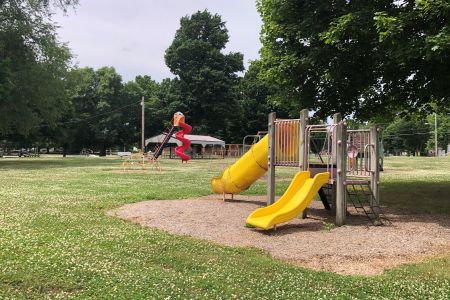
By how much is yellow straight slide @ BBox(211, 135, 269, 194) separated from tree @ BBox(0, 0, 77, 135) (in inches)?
1107

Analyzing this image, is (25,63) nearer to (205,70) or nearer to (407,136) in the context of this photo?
(205,70)

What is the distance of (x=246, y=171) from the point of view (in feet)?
49.7

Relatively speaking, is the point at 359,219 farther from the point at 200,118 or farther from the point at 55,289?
the point at 200,118

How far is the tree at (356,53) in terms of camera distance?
38.1ft

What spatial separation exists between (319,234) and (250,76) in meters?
80.1

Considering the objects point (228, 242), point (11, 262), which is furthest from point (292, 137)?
point (11, 262)

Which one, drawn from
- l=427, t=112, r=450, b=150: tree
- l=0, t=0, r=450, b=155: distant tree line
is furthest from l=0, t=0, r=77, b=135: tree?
l=427, t=112, r=450, b=150: tree

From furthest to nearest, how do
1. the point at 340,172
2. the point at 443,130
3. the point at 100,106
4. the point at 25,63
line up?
1. the point at 443,130
2. the point at 100,106
3. the point at 25,63
4. the point at 340,172

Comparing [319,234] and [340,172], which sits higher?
[340,172]

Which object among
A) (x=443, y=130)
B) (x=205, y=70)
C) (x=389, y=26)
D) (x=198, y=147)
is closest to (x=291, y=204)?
(x=389, y=26)

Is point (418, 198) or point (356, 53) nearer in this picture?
point (356, 53)

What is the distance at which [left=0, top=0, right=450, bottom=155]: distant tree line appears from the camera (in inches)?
512

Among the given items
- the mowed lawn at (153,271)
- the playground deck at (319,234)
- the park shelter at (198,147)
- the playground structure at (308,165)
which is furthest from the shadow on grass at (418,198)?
the park shelter at (198,147)

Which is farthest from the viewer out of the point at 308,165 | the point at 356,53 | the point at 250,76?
the point at 250,76
